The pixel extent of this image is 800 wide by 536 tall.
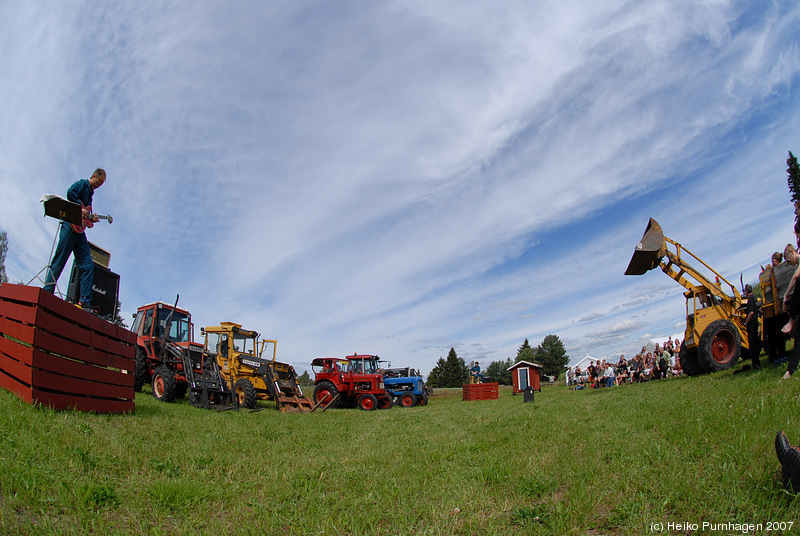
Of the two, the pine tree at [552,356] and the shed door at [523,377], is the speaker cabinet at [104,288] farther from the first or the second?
the pine tree at [552,356]

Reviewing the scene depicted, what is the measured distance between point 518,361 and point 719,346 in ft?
254

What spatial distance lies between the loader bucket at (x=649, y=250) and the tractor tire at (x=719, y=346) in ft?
7.85

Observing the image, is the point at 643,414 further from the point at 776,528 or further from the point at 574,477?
the point at 776,528

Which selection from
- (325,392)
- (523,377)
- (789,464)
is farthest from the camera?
(523,377)

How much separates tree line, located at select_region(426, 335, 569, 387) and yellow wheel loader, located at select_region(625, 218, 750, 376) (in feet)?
231

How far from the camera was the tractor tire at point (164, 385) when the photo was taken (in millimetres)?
11312

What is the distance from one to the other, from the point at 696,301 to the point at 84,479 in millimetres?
14253

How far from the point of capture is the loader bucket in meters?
12.3

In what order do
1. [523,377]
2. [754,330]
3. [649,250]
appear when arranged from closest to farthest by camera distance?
1. [754,330]
2. [649,250]
3. [523,377]

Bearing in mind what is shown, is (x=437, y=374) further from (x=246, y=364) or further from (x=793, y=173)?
(x=246, y=364)

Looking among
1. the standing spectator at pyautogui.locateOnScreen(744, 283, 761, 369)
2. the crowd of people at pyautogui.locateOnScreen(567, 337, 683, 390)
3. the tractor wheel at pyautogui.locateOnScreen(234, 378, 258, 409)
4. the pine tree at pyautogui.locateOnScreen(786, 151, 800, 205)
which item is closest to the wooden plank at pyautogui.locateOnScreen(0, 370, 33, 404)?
the tractor wheel at pyautogui.locateOnScreen(234, 378, 258, 409)

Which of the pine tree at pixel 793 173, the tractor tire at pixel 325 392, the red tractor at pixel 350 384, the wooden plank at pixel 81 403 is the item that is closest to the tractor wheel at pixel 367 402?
the red tractor at pixel 350 384

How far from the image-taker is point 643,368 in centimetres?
A: 2027

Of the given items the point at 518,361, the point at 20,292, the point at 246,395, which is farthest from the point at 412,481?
the point at 518,361
